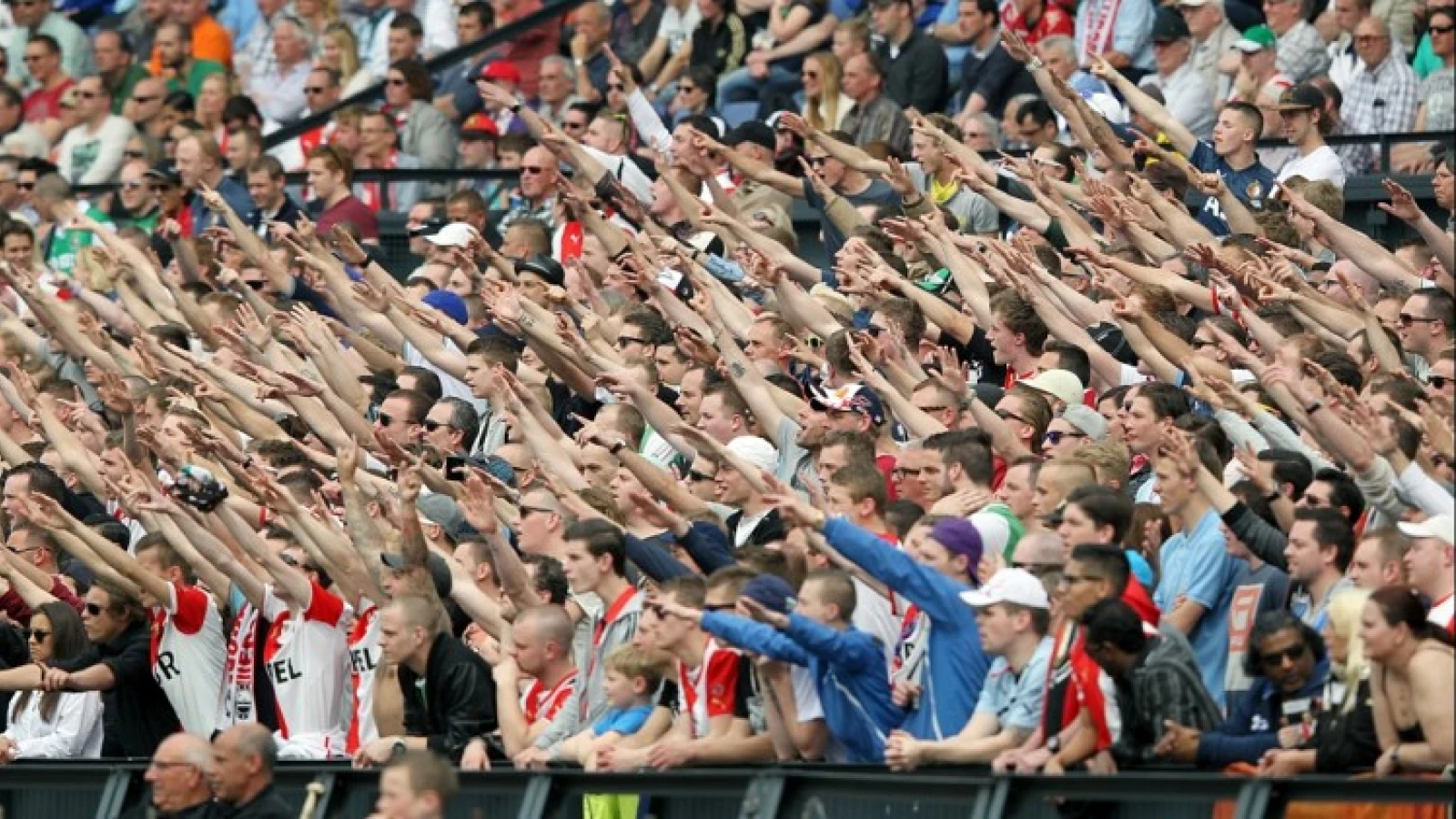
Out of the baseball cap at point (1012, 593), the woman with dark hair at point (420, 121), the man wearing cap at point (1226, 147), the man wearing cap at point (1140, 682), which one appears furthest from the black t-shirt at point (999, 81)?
the man wearing cap at point (1140, 682)

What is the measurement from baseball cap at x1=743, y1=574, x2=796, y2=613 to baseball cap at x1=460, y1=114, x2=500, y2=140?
37.5 ft

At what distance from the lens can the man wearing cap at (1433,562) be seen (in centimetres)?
1091

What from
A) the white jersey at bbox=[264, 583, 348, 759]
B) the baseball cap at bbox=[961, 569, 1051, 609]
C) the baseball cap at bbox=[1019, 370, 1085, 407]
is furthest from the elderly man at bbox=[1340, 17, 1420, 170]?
the baseball cap at bbox=[961, 569, 1051, 609]

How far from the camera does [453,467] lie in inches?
624

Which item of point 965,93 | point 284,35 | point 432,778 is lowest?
point 284,35

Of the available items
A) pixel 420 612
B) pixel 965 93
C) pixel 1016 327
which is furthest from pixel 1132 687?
pixel 965 93

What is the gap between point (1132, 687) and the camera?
11016 millimetres

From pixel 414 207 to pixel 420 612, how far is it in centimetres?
808

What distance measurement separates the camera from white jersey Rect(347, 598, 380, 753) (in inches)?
544

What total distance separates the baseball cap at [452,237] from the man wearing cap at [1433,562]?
28.3 ft

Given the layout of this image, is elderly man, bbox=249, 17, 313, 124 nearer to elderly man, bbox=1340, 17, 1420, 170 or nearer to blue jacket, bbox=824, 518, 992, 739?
elderly man, bbox=1340, 17, 1420, 170

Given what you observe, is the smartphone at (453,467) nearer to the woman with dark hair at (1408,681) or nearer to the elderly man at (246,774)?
the elderly man at (246,774)

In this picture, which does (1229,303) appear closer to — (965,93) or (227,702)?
(227,702)

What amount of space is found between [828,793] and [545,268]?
7.25 meters
